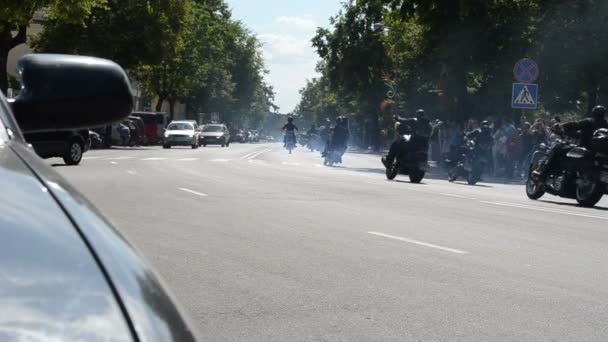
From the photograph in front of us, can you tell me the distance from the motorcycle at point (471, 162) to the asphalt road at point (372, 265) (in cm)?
983

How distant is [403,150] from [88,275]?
944 inches

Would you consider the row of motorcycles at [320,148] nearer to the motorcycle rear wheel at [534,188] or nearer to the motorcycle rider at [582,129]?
the motorcycle rear wheel at [534,188]

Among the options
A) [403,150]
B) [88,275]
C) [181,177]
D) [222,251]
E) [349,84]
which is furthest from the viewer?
[349,84]

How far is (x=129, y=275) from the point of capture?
58.6 inches

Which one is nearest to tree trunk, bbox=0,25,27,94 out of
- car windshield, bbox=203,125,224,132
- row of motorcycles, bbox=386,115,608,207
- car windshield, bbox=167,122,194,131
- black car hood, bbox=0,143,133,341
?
car windshield, bbox=167,122,194,131

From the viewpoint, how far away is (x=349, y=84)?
75438mm

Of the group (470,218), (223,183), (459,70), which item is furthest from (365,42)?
(470,218)

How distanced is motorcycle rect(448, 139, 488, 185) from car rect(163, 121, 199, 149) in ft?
111

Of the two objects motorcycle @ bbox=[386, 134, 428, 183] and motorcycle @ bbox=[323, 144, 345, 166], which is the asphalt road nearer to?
motorcycle @ bbox=[386, 134, 428, 183]

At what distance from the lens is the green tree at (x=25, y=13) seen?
33656 mm

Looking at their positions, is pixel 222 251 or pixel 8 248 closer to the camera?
pixel 8 248

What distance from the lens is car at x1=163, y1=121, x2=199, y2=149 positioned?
196ft

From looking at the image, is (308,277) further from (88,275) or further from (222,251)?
(88,275)

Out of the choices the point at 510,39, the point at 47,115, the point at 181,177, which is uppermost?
the point at 510,39
